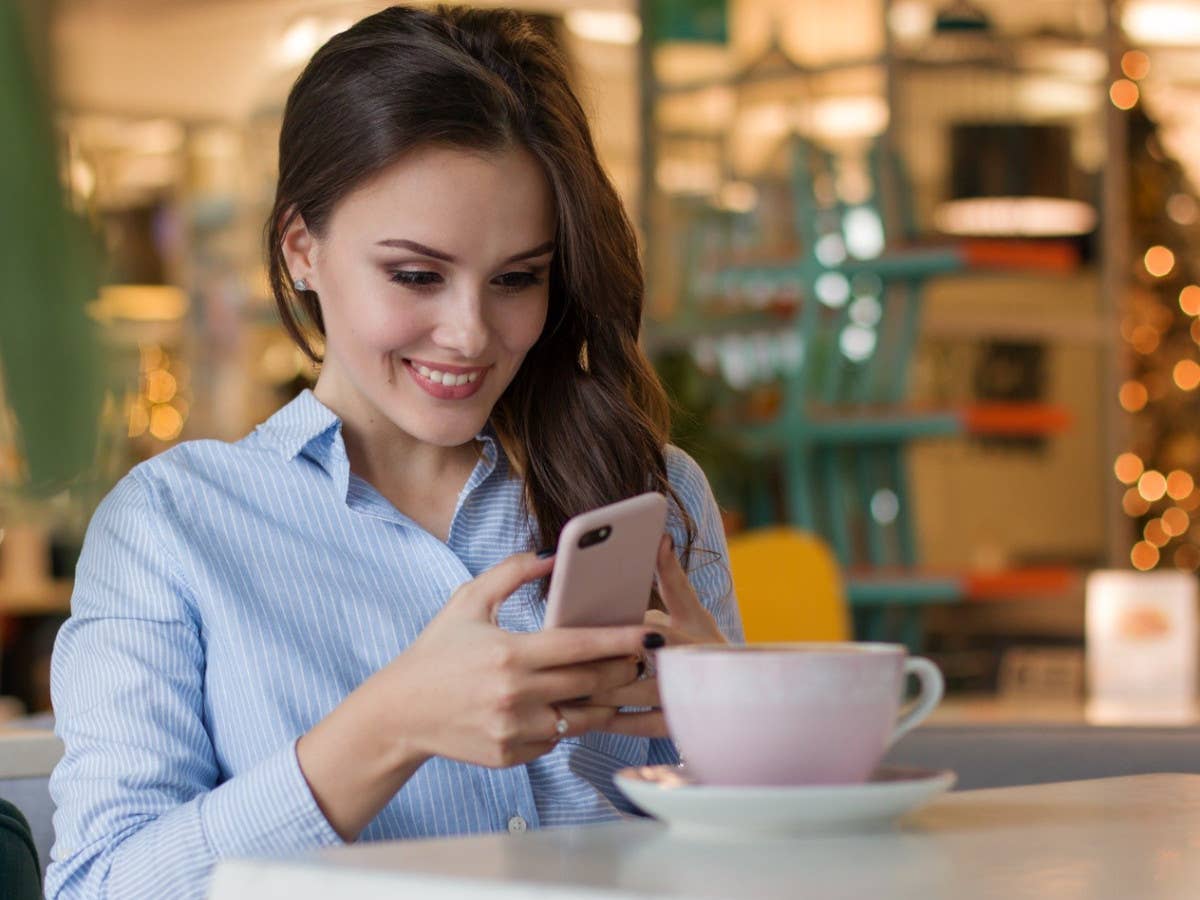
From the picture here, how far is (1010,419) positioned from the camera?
4270 mm

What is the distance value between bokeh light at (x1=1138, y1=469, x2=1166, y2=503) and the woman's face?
4915 mm

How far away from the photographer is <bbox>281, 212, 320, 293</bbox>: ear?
1.26m

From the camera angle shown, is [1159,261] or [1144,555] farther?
[1159,261]

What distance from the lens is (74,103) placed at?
0.36m

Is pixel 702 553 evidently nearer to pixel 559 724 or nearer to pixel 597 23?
pixel 559 724

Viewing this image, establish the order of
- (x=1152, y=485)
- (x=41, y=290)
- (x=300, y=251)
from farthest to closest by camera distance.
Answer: (x=1152, y=485), (x=300, y=251), (x=41, y=290)

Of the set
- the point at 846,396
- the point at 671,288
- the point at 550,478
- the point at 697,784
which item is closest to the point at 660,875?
the point at 697,784

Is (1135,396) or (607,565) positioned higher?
(607,565)

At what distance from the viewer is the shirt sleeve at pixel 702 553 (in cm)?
127

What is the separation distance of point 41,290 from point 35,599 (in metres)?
5.49

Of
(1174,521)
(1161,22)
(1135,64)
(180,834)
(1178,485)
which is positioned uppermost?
(1161,22)

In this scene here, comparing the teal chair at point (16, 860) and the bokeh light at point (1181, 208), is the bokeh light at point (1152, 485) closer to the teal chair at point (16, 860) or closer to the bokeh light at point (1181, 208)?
the bokeh light at point (1181, 208)

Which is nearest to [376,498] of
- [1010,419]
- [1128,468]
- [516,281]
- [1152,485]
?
[516,281]

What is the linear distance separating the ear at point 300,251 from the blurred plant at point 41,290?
0.87 metres
